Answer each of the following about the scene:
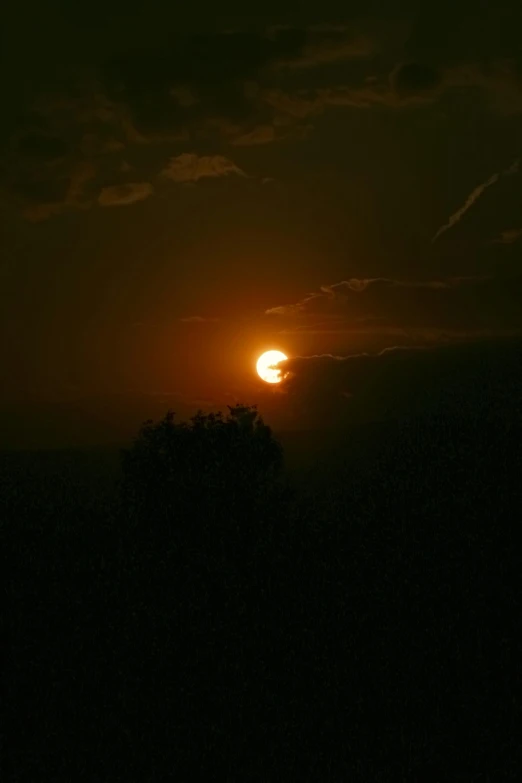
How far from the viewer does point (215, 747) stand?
105ft

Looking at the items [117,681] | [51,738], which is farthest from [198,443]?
[51,738]

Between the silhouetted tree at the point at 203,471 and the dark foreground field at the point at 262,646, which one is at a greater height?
the silhouetted tree at the point at 203,471

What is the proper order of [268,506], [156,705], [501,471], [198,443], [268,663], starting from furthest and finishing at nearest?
1. [501,471]
2. [198,443]
3. [268,506]
4. [268,663]
5. [156,705]

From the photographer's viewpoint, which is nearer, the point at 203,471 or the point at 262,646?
the point at 262,646

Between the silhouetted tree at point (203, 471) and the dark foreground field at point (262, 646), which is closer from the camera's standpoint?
the dark foreground field at point (262, 646)

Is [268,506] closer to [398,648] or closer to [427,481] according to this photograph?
[398,648]

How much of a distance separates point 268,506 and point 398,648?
17.7 metres

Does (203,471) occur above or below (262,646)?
above

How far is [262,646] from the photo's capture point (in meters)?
41.0

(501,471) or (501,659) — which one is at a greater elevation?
(501,471)

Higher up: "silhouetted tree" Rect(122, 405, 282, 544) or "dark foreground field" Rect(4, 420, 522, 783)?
"silhouetted tree" Rect(122, 405, 282, 544)

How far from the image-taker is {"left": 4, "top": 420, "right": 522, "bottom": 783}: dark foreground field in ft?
104

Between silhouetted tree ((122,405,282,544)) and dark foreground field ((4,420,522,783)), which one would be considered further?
silhouetted tree ((122,405,282,544))

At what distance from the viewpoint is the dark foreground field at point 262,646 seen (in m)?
31.5
